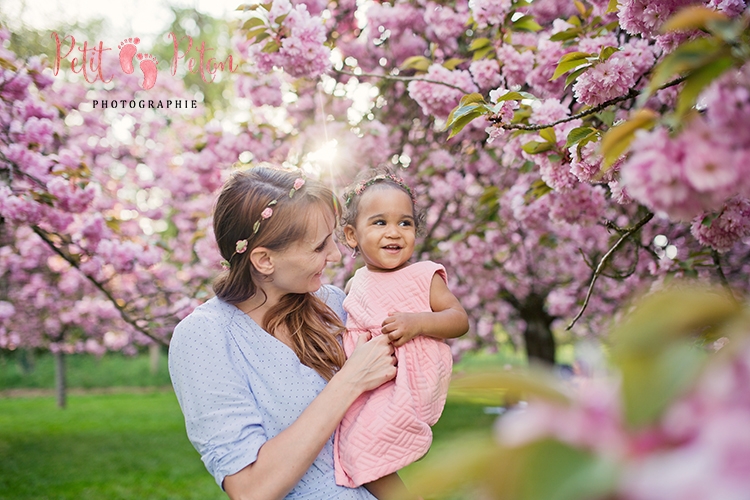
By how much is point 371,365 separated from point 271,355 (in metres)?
0.32

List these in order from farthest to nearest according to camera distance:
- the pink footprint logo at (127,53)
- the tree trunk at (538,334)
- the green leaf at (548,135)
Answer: the tree trunk at (538,334), the pink footprint logo at (127,53), the green leaf at (548,135)

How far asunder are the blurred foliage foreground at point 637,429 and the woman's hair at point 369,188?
5.65 feet

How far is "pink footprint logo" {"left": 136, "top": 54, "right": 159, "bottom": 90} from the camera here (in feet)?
19.7

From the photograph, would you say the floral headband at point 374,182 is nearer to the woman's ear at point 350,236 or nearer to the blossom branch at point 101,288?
the woman's ear at point 350,236

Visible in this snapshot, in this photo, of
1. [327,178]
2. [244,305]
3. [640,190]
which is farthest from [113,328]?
[640,190]

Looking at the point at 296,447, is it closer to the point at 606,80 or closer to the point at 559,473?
the point at 559,473

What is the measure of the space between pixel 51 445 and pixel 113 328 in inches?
80.2

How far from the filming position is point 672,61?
600 millimetres

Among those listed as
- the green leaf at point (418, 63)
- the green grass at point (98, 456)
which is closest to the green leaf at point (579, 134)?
the green leaf at point (418, 63)

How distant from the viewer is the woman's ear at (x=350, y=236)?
2.24 metres

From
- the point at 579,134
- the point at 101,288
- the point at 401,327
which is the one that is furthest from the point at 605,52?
the point at 101,288

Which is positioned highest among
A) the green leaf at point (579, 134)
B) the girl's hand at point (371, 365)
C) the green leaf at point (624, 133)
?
the green leaf at point (579, 134)

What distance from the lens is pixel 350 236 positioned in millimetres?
2258

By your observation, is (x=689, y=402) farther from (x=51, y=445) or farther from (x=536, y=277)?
(x=51, y=445)
